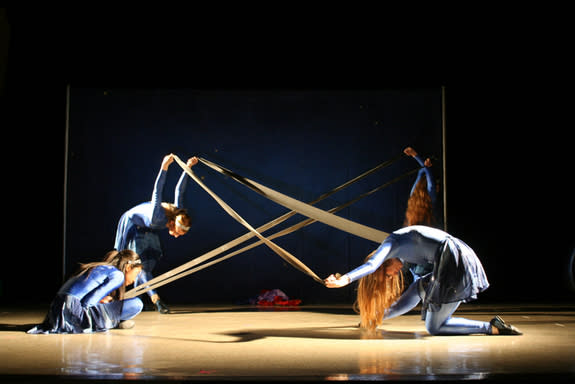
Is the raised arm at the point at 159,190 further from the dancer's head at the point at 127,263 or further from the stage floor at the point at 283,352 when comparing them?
the dancer's head at the point at 127,263

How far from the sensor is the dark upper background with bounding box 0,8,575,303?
19.2ft

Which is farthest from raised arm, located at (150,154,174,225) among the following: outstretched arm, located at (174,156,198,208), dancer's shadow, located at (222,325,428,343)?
dancer's shadow, located at (222,325,428,343)

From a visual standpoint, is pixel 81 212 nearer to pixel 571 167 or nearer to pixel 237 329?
pixel 237 329

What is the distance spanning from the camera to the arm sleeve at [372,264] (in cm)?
338

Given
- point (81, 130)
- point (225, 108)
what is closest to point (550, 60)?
point (225, 108)

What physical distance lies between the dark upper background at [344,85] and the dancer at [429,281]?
2661mm

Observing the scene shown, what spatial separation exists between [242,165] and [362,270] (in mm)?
3282

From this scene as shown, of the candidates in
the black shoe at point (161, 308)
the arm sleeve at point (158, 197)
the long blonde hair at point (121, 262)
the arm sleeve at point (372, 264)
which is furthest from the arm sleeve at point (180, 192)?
the arm sleeve at point (372, 264)

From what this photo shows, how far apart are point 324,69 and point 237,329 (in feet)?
9.08

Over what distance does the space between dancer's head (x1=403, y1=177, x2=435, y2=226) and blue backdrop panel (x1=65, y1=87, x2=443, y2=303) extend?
0.43 metres

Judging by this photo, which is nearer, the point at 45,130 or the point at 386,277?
the point at 386,277

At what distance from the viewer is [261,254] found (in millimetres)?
6480

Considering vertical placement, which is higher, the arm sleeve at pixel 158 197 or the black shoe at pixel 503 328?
the arm sleeve at pixel 158 197

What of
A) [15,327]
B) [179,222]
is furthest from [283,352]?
[179,222]
